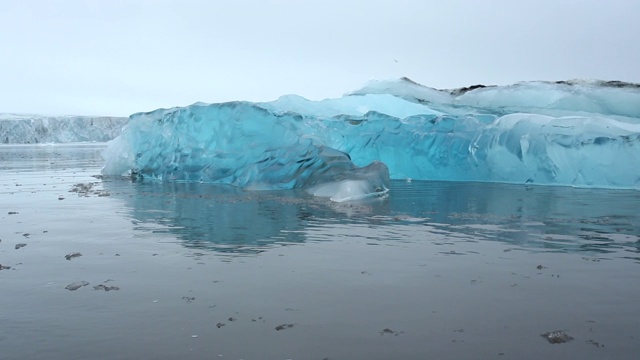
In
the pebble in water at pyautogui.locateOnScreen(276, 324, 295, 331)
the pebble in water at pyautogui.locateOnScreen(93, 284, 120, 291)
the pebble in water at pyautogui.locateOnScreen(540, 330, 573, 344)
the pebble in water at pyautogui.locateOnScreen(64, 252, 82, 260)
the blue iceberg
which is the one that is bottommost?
the pebble in water at pyautogui.locateOnScreen(64, 252, 82, 260)

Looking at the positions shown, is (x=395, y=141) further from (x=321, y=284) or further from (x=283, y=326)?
(x=283, y=326)

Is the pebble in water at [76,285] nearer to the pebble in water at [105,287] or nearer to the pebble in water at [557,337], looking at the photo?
the pebble in water at [105,287]

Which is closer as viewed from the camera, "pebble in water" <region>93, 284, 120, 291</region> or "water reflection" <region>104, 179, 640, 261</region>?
"pebble in water" <region>93, 284, 120, 291</region>

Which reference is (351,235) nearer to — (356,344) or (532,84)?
(356,344)

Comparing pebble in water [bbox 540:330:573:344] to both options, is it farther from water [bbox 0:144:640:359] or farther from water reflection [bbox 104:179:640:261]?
water reflection [bbox 104:179:640:261]

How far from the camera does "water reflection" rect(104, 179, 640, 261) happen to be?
275 inches

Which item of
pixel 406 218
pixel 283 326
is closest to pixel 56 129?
pixel 406 218

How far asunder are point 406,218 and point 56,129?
234ft

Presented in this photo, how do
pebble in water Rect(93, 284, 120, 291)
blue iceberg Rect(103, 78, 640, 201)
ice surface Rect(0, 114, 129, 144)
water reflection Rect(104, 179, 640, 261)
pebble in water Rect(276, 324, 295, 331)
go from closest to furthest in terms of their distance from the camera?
pebble in water Rect(276, 324, 295, 331), pebble in water Rect(93, 284, 120, 291), water reflection Rect(104, 179, 640, 261), blue iceberg Rect(103, 78, 640, 201), ice surface Rect(0, 114, 129, 144)

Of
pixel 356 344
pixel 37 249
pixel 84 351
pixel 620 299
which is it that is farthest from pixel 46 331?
pixel 620 299

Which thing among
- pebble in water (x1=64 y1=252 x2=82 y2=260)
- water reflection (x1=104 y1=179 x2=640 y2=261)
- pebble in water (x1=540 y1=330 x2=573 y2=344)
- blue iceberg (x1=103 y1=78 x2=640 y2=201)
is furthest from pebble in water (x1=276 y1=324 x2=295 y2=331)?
blue iceberg (x1=103 y1=78 x2=640 y2=201)

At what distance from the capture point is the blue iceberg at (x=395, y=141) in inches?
587

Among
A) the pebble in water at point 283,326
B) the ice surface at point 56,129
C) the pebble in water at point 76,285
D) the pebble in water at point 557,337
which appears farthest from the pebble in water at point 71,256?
the ice surface at point 56,129

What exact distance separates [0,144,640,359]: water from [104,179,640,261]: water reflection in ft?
0.18
